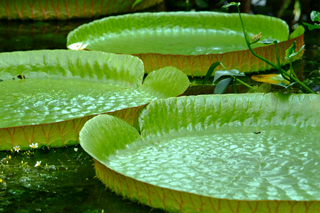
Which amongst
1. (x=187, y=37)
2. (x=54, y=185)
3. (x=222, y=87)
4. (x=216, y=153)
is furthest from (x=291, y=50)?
(x=187, y=37)

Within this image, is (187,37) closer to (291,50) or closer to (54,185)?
(291,50)

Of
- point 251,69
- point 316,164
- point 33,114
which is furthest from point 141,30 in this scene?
point 316,164

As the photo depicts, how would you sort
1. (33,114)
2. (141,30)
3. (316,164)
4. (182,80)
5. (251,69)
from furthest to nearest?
(141,30) < (251,69) < (182,80) < (33,114) < (316,164)

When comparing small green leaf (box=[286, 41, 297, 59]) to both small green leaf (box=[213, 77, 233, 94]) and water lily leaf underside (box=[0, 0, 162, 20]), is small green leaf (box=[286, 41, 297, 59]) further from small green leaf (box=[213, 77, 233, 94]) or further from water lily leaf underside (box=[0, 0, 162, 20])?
water lily leaf underside (box=[0, 0, 162, 20])

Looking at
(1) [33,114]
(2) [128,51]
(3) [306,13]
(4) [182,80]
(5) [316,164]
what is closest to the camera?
(5) [316,164]

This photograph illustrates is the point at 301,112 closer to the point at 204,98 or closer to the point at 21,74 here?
the point at 204,98
